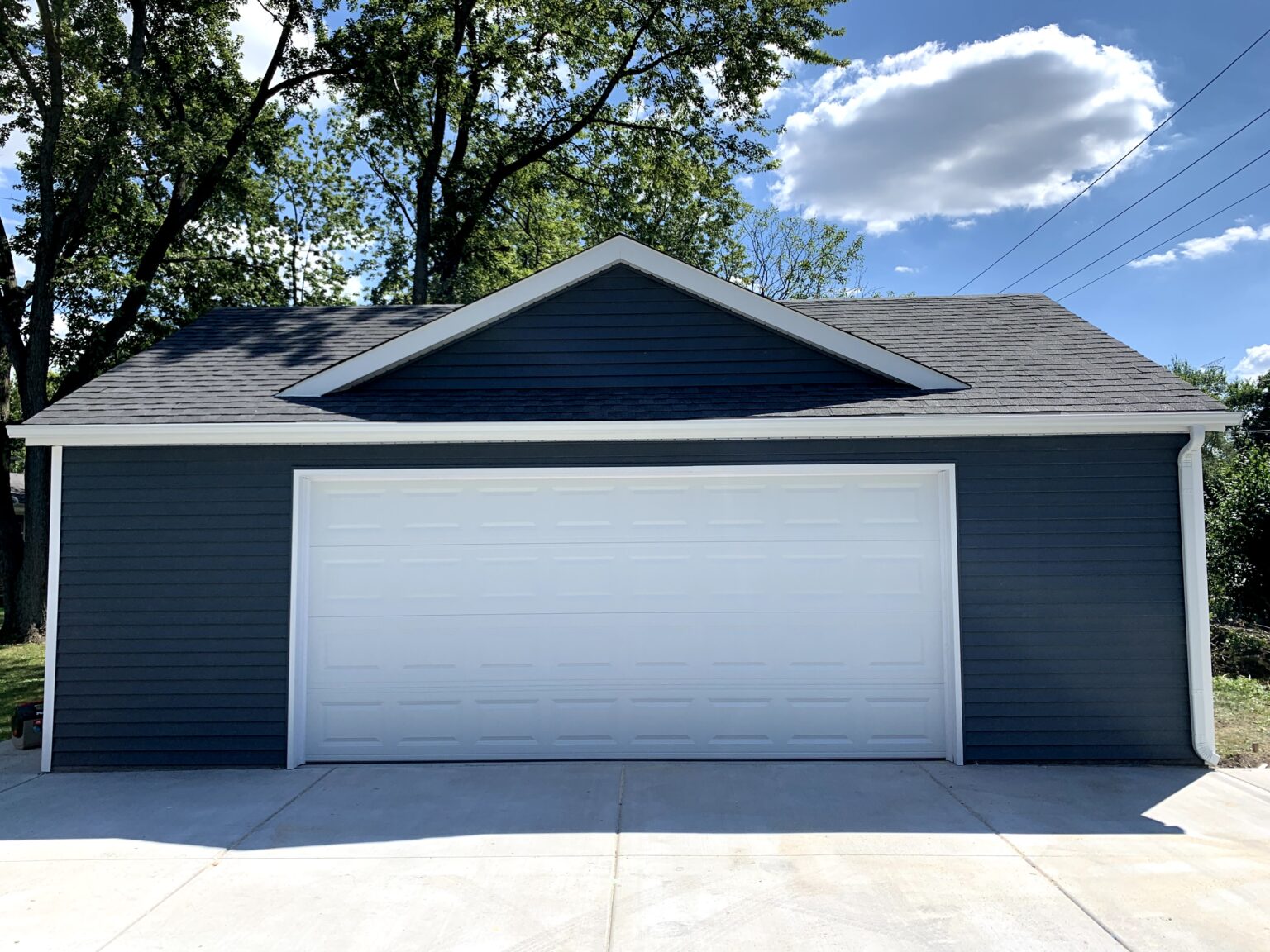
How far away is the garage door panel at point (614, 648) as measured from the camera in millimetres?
6691

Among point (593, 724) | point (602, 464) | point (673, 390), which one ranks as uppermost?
point (673, 390)

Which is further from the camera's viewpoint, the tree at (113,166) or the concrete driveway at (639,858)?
the tree at (113,166)

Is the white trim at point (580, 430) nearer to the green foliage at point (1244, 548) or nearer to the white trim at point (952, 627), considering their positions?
the white trim at point (952, 627)

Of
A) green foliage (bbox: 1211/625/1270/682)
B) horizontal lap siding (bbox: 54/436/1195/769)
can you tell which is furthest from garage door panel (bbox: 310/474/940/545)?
green foliage (bbox: 1211/625/1270/682)

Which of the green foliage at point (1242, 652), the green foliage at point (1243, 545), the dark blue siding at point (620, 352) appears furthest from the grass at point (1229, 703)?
the dark blue siding at point (620, 352)

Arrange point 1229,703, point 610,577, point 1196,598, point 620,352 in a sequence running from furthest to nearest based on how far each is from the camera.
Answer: point 1229,703 → point 620,352 → point 610,577 → point 1196,598

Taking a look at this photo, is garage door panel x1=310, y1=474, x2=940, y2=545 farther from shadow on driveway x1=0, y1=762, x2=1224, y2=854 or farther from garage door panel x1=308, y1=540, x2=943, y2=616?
shadow on driveway x1=0, y1=762, x2=1224, y2=854

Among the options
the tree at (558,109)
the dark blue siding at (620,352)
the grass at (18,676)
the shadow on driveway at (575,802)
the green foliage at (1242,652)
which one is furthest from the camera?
the tree at (558,109)

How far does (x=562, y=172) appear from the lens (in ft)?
63.5

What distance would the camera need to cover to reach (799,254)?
30.7 meters

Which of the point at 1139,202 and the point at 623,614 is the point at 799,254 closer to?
the point at 1139,202

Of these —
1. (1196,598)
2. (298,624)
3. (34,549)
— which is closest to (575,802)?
(298,624)

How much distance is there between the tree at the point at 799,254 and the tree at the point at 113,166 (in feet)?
57.4

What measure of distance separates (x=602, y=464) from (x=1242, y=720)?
249 inches
